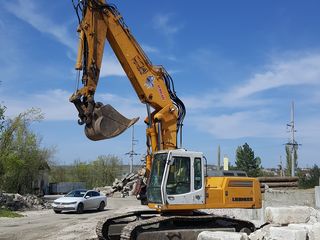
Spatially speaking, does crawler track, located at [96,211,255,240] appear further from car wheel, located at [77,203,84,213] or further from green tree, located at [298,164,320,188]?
green tree, located at [298,164,320,188]

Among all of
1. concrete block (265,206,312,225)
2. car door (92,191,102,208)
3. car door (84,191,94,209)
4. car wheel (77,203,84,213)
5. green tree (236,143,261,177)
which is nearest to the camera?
concrete block (265,206,312,225)

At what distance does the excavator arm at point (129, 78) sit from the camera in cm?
1349

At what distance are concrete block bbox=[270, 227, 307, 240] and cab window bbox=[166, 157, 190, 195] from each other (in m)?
4.13

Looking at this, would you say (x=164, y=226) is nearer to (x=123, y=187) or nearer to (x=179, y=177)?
(x=179, y=177)

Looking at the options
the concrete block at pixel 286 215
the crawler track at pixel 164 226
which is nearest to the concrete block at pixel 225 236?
the concrete block at pixel 286 215

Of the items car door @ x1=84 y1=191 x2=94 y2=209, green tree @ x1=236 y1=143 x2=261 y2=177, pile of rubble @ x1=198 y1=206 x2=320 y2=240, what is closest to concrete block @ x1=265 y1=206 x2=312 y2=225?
pile of rubble @ x1=198 y1=206 x2=320 y2=240

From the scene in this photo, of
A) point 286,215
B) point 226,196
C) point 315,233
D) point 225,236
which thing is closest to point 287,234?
point 315,233

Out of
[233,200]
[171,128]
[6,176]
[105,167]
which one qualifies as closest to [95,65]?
[171,128]

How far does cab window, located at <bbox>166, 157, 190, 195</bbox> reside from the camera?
13.4 meters

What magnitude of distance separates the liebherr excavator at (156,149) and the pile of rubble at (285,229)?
2.37 m

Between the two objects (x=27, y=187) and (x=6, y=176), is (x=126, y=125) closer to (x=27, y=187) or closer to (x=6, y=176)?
(x=6, y=176)

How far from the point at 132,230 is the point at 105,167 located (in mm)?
61202

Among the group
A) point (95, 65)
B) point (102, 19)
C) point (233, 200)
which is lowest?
point (233, 200)

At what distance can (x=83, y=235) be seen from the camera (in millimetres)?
17219
